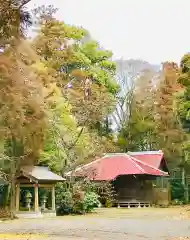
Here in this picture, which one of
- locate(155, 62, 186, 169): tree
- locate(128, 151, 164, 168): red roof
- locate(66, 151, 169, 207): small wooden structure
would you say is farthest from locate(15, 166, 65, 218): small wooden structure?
locate(155, 62, 186, 169): tree

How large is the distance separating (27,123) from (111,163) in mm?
15081

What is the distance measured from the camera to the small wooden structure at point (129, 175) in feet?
119

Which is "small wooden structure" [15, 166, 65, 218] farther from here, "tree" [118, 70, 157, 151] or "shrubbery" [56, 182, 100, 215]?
"tree" [118, 70, 157, 151]

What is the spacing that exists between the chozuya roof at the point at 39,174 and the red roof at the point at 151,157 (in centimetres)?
1390

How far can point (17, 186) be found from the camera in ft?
87.2

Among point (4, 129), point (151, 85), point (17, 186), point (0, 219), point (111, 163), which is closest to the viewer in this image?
point (4, 129)

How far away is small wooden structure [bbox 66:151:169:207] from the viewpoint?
3631 cm

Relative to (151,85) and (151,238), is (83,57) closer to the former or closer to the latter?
(151,85)

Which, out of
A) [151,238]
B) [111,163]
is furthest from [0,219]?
[111,163]

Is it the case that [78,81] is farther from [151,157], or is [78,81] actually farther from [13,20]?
[13,20]

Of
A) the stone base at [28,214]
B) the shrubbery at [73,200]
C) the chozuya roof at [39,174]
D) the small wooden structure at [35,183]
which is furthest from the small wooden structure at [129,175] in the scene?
the stone base at [28,214]

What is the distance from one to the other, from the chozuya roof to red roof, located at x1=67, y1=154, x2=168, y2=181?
684 cm

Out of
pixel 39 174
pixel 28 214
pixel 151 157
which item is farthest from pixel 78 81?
pixel 28 214

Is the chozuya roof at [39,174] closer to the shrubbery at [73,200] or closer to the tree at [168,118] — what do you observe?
the shrubbery at [73,200]
